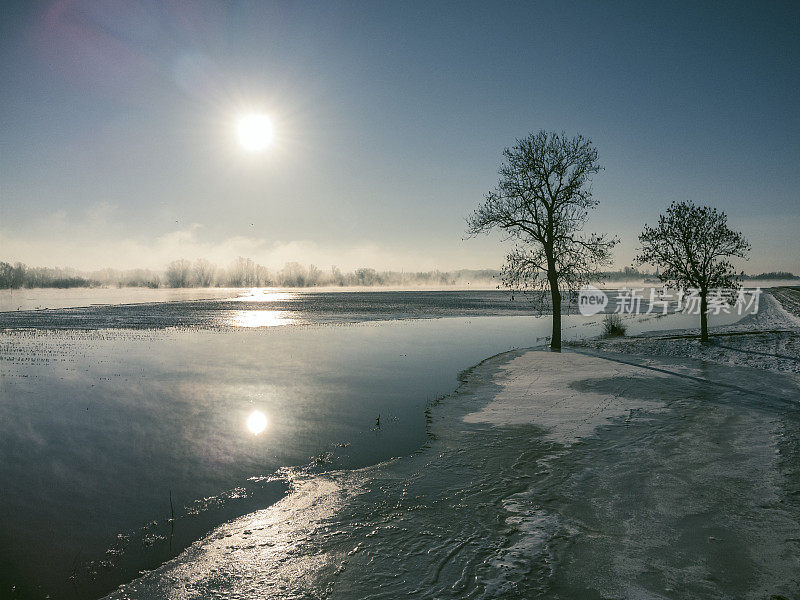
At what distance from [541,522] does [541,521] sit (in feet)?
0.12

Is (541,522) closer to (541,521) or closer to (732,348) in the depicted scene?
(541,521)

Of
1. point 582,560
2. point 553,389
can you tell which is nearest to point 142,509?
point 582,560

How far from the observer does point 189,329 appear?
43875 mm

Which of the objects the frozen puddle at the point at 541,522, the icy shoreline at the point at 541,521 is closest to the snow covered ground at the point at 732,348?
the icy shoreline at the point at 541,521

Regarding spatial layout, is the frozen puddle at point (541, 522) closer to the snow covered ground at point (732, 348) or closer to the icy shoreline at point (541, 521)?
the icy shoreline at point (541, 521)

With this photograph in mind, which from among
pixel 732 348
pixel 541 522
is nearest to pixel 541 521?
pixel 541 522

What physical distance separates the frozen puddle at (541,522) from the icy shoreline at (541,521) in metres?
0.03

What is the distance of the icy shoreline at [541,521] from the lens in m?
5.62

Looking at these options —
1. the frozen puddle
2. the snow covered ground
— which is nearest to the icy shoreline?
the frozen puddle

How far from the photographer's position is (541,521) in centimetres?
707

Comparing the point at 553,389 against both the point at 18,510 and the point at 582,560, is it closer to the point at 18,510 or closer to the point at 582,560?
the point at 582,560

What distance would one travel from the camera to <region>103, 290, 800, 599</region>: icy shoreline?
18.4 feet

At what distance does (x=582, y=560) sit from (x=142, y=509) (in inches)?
312

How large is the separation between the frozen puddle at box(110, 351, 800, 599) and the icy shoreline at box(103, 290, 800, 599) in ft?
0.09
